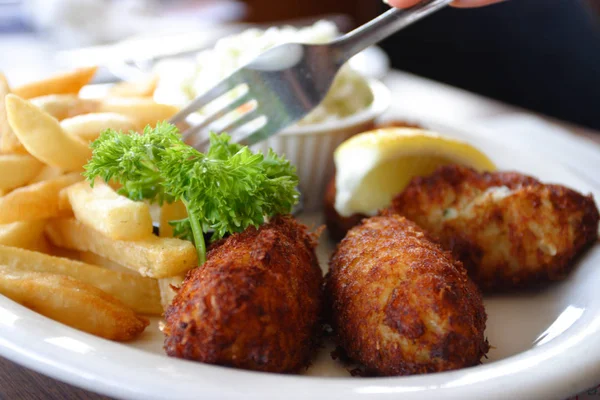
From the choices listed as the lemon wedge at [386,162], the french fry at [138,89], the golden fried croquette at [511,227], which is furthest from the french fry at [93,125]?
the golden fried croquette at [511,227]

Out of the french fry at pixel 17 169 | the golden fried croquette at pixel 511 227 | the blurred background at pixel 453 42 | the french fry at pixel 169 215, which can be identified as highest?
the french fry at pixel 17 169

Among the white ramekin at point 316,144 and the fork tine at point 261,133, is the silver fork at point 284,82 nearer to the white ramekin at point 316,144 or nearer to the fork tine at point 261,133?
the fork tine at point 261,133

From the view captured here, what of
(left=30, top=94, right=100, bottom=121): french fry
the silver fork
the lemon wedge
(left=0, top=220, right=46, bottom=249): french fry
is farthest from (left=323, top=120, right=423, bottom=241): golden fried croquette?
(left=0, top=220, right=46, bottom=249): french fry

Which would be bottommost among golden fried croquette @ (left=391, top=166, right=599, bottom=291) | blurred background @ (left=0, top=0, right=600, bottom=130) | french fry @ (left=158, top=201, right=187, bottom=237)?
blurred background @ (left=0, top=0, right=600, bottom=130)

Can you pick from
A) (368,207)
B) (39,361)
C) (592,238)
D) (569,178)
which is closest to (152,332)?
(39,361)

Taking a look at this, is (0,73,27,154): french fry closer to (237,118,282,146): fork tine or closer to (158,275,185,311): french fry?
(158,275,185,311): french fry
